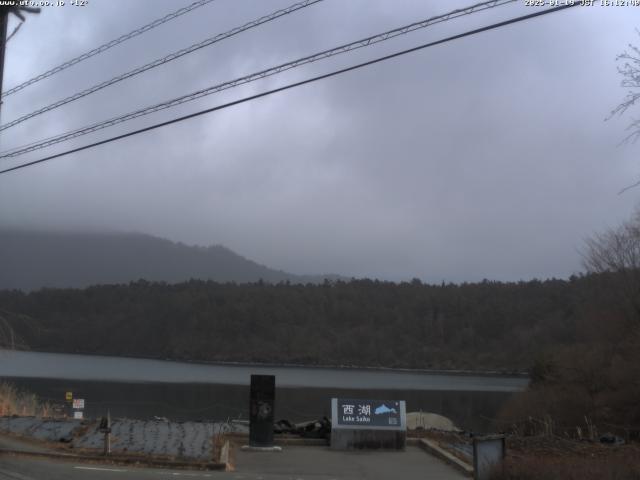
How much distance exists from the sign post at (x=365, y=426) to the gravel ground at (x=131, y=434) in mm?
3469

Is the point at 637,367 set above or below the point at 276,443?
above

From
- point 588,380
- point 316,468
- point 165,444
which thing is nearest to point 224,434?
point 165,444

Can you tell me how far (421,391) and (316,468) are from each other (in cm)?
8423

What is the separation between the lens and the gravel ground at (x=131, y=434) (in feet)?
60.0

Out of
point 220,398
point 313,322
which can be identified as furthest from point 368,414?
point 313,322

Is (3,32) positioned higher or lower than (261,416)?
higher

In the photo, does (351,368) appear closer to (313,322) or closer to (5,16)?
(313,322)

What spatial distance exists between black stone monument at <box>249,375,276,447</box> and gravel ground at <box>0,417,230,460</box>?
1184mm

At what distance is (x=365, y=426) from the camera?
20.7m

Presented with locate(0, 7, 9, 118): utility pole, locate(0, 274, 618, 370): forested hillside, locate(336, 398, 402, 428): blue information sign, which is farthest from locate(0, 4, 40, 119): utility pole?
locate(0, 274, 618, 370): forested hillside

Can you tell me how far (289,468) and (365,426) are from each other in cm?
381

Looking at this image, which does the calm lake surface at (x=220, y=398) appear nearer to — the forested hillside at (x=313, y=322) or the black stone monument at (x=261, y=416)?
the black stone monument at (x=261, y=416)

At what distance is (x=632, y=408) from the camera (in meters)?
39.0

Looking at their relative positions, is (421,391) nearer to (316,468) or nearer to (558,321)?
(558,321)
